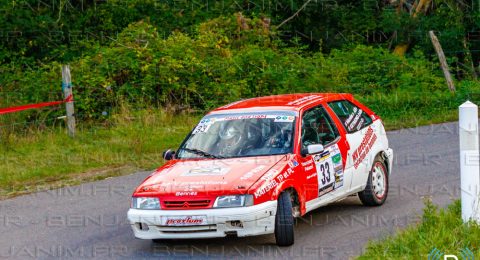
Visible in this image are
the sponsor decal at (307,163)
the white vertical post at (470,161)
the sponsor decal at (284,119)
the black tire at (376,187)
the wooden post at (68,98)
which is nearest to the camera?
the white vertical post at (470,161)

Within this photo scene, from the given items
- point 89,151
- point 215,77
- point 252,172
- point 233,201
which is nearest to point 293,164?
point 252,172

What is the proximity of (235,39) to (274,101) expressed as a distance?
1544 cm

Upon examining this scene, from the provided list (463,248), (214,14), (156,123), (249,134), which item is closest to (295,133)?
(249,134)

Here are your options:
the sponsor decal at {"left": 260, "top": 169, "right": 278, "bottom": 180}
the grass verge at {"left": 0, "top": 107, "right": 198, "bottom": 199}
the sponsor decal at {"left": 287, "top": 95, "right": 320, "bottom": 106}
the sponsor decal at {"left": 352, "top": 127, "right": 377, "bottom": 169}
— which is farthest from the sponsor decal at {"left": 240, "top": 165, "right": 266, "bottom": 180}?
the grass verge at {"left": 0, "top": 107, "right": 198, "bottom": 199}

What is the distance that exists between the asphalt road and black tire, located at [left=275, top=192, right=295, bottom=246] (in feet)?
0.39

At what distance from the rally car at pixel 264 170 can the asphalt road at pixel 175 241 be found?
28 cm

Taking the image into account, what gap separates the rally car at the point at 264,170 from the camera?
939 centimetres

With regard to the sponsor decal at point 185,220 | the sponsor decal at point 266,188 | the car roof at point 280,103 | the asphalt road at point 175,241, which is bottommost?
the asphalt road at point 175,241

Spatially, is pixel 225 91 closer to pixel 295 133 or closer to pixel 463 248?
pixel 295 133

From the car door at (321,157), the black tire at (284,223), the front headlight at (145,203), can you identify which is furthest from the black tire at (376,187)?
the front headlight at (145,203)

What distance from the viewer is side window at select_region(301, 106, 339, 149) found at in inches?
428

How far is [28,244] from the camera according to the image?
10.6 m

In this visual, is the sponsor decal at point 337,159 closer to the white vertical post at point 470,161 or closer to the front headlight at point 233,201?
the front headlight at point 233,201

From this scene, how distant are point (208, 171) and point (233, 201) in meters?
0.67
